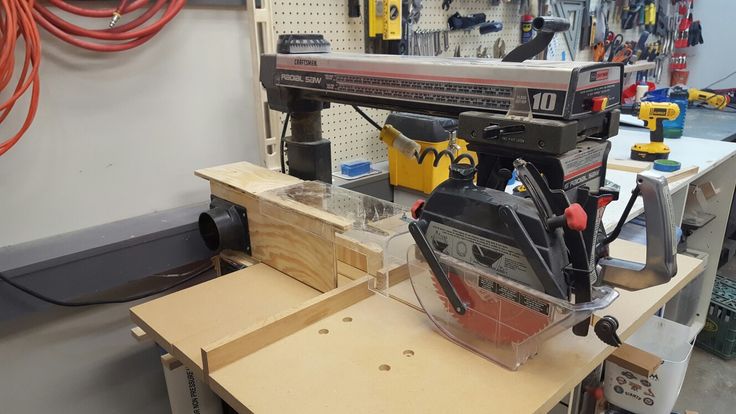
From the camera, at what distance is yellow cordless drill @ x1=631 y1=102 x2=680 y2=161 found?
1879 mm

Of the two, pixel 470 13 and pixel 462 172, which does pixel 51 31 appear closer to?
pixel 462 172

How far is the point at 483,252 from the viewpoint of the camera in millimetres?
733

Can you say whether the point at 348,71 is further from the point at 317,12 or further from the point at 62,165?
the point at 62,165

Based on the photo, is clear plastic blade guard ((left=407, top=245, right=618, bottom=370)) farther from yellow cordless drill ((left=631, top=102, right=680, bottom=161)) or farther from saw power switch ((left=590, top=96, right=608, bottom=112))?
yellow cordless drill ((left=631, top=102, right=680, bottom=161))

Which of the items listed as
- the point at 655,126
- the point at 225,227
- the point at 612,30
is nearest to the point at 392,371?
the point at 225,227

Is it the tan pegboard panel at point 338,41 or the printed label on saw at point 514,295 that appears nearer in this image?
the printed label on saw at point 514,295

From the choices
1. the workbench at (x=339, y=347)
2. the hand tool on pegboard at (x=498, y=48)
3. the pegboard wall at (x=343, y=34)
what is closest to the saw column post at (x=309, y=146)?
the workbench at (x=339, y=347)

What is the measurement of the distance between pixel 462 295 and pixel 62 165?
1038mm

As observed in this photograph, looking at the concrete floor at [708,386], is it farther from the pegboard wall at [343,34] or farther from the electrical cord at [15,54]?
the electrical cord at [15,54]

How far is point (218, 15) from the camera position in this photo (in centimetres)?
142

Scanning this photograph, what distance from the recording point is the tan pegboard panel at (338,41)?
1526 mm

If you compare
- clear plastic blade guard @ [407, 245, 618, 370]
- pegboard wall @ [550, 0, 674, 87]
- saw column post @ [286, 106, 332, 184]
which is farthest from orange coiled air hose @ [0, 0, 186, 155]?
pegboard wall @ [550, 0, 674, 87]

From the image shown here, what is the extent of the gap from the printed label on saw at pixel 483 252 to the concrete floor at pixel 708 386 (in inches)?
67.9

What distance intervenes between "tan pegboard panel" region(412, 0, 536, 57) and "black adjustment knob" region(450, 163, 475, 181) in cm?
122
